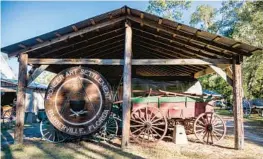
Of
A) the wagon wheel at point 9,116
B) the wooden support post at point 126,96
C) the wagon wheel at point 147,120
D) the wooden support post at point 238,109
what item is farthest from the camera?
the wagon wheel at point 9,116

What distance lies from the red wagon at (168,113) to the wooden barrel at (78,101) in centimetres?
118

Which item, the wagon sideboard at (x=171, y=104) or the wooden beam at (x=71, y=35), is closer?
the wooden beam at (x=71, y=35)

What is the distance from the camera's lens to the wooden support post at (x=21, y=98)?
28.4 feet

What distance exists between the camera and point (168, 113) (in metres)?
9.34

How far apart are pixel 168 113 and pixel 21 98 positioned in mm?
5065

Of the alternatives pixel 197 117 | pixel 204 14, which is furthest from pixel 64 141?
pixel 204 14

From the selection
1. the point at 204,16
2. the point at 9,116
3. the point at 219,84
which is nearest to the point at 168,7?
the point at 204,16

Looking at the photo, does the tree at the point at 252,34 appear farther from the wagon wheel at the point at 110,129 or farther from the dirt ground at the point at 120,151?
the wagon wheel at the point at 110,129

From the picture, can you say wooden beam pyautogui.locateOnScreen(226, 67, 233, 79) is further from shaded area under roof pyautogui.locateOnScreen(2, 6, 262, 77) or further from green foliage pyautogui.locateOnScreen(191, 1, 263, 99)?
green foliage pyautogui.locateOnScreen(191, 1, 263, 99)

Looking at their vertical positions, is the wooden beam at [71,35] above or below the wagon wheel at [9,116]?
above

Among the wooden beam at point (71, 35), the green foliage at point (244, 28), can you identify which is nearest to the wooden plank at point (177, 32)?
the wooden beam at point (71, 35)

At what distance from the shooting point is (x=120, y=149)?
8.05 meters

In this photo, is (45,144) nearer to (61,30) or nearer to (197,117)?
(61,30)

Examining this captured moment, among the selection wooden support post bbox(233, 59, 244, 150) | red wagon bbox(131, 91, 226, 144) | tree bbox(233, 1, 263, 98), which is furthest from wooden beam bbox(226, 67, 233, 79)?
tree bbox(233, 1, 263, 98)
